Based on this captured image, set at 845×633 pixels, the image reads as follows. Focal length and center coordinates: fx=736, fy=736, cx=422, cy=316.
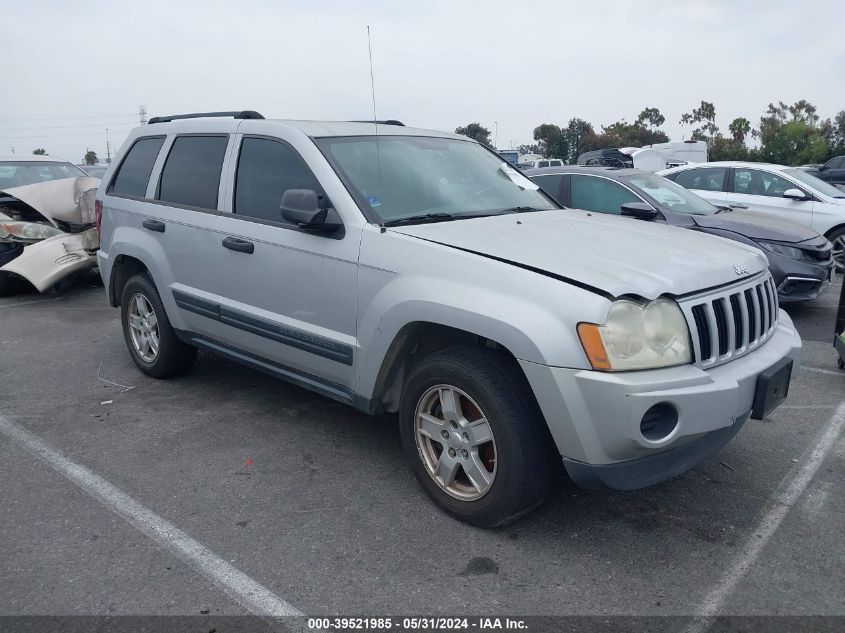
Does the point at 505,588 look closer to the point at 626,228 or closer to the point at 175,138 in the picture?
the point at 626,228

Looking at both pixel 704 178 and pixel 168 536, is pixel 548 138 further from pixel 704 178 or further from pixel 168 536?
pixel 168 536

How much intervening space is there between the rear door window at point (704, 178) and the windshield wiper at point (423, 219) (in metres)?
7.37

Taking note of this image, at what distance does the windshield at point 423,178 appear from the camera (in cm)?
384

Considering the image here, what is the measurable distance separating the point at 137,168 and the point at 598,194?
4.70 meters

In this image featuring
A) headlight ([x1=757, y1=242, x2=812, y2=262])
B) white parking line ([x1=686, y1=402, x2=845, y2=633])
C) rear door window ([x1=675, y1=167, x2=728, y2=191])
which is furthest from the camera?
rear door window ([x1=675, y1=167, x2=728, y2=191])

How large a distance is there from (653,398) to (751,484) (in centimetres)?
142

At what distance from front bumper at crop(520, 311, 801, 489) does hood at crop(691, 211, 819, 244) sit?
15.6ft

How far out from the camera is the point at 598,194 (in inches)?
310

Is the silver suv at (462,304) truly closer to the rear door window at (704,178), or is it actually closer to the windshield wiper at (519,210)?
the windshield wiper at (519,210)

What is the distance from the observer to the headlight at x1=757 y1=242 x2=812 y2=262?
7.23 meters

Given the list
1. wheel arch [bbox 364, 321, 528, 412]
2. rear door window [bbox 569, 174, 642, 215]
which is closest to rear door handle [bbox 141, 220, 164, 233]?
wheel arch [bbox 364, 321, 528, 412]

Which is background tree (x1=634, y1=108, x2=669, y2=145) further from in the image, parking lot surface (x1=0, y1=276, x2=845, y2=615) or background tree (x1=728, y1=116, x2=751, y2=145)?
Result: parking lot surface (x1=0, y1=276, x2=845, y2=615)

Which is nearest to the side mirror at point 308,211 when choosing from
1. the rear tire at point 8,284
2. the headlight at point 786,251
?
the headlight at point 786,251

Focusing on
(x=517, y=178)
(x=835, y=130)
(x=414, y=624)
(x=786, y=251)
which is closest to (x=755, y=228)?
(x=786, y=251)
